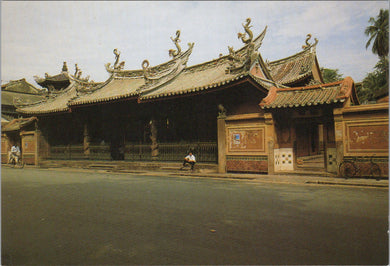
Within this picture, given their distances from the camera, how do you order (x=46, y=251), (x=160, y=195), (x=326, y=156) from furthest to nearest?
(x=326, y=156) < (x=160, y=195) < (x=46, y=251)

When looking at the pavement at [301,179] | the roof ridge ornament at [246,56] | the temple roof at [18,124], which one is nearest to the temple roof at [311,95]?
the roof ridge ornament at [246,56]

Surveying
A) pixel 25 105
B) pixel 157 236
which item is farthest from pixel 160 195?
pixel 25 105

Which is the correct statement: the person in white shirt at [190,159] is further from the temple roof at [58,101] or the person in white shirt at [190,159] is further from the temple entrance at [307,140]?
the temple roof at [58,101]

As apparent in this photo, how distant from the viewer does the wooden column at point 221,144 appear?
13922 millimetres

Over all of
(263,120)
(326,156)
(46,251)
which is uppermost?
(263,120)

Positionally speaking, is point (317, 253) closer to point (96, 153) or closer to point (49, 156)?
point (96, 153)

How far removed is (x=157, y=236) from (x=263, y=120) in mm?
9402

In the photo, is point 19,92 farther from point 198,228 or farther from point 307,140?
point 198,228

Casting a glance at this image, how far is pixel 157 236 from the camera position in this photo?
4406 mm

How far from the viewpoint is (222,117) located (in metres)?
14.0

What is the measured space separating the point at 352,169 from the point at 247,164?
4212mm

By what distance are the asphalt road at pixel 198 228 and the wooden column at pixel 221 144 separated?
19.1 feet

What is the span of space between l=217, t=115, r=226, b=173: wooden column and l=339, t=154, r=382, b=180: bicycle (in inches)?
198

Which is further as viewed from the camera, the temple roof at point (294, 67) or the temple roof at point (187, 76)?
the temple roof at point (294, 67)
